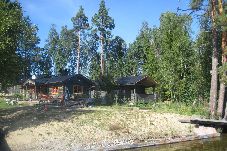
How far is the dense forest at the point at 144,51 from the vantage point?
32844 mm

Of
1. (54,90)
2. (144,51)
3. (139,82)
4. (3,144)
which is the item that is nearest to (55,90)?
(54,90)

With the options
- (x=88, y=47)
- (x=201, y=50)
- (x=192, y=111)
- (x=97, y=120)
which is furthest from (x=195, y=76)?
(x=88, y=47)

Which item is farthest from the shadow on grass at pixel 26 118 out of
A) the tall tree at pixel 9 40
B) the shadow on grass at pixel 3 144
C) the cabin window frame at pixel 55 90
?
the cabin window frame at pixel 55 90

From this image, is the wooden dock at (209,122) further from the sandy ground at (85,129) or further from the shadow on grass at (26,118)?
the shadow on grass at (26,118)

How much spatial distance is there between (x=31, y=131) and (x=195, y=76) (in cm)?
3444

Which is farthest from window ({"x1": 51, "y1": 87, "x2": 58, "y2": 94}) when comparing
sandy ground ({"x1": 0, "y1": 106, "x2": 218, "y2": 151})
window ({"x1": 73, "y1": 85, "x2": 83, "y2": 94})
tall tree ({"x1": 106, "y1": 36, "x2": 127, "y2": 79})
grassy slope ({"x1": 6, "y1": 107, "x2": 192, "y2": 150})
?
tall tree ({"x1": 106, "y1": 36, "x2": 127, "y2": 79})

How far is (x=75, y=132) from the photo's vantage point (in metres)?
26.8

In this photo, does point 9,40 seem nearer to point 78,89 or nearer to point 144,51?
point 78,89

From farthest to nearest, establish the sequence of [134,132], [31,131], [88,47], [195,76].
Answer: [88,47] < [195,76] < [134,132] < [31,131]

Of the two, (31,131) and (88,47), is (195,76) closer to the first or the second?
(31,131)

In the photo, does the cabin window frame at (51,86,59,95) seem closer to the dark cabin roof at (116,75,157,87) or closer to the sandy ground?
the dark cabin roof at (116,75,157,87)

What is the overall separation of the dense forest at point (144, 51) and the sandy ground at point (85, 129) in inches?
191

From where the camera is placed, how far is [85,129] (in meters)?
27.8

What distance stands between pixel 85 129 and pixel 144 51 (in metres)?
54.9
